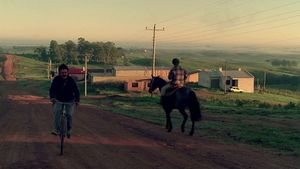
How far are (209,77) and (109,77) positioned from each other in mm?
22332

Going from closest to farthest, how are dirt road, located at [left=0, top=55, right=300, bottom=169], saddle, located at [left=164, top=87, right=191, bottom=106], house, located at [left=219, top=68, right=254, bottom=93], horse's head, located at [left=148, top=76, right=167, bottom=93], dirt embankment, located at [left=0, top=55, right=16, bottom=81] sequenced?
dirt road, located at [left=0, top=55, right=300, bottom=169], saddle, located at [left=164, top=87, right=191, bottom=106], horse's head, located at [left=148, top=76, right=167, bottom=93], house, located at [left=219, top=68, right=254, bottom=93], dirt embankment, located at [left=0, top=55, right=16, bottom=81]

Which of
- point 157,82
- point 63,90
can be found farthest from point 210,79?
point 63,90

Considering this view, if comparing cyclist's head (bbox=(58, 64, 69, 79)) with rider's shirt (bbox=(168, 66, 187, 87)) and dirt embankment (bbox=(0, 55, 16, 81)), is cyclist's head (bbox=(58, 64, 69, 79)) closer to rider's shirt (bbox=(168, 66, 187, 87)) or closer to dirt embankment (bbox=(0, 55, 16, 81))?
rider's shirt (bbox=(168, 66, 187, 87))

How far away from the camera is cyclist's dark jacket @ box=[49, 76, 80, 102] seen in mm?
14078

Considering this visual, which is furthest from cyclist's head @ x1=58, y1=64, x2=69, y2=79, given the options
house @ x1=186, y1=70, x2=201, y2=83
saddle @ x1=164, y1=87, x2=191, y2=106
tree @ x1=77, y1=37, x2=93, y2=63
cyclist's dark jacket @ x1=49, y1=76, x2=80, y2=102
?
tree @ x1=77, y1=37, x2=93, y2=63

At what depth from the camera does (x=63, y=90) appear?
46.3 feet

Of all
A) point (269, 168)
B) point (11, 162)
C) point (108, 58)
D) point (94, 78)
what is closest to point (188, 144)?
point (269, 168)

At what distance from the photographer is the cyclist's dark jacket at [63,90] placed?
14.1m

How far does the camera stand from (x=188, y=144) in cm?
1552

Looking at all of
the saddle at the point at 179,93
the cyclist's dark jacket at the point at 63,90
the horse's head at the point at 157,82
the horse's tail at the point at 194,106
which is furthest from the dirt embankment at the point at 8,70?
the cyclist's dark jacket at the point at 63,90

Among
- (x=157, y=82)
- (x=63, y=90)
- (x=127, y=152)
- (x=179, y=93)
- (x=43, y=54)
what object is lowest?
(x=127, y=152)

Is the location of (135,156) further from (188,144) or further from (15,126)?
(15,126)

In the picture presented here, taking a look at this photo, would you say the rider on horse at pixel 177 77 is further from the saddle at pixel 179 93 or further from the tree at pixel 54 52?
the tree at pixel 54 52

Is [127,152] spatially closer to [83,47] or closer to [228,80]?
[228,80]
